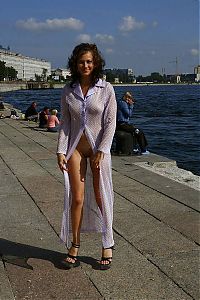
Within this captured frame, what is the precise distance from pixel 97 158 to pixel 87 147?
14 cm

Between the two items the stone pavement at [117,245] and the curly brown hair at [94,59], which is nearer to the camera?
the stone pavement at [117,245]

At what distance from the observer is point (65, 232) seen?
12.4ft

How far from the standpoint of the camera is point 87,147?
3604 mm

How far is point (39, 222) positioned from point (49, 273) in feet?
4.17

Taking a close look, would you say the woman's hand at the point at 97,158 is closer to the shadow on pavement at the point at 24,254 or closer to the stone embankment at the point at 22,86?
the shadow on pavement at the point at 24,254

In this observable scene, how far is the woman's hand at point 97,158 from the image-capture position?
3.51 meters

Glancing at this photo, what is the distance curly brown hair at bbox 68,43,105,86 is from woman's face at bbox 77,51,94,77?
23mm

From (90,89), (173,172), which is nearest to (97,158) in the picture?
(90,89)

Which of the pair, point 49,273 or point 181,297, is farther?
point 49,273

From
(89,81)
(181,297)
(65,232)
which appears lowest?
(181,297)

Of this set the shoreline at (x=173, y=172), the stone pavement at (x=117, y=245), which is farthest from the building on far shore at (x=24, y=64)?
the stone pavement at (x=117, y=245)

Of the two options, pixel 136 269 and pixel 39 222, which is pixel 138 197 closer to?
pixel 39 222

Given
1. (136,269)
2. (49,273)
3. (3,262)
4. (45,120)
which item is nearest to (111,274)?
(136,269)

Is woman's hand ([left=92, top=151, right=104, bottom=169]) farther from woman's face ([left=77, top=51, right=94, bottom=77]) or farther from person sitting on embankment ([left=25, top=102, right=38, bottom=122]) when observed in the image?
person sitting on embankment ([left=25, top=102, right=38, bottom=122])
